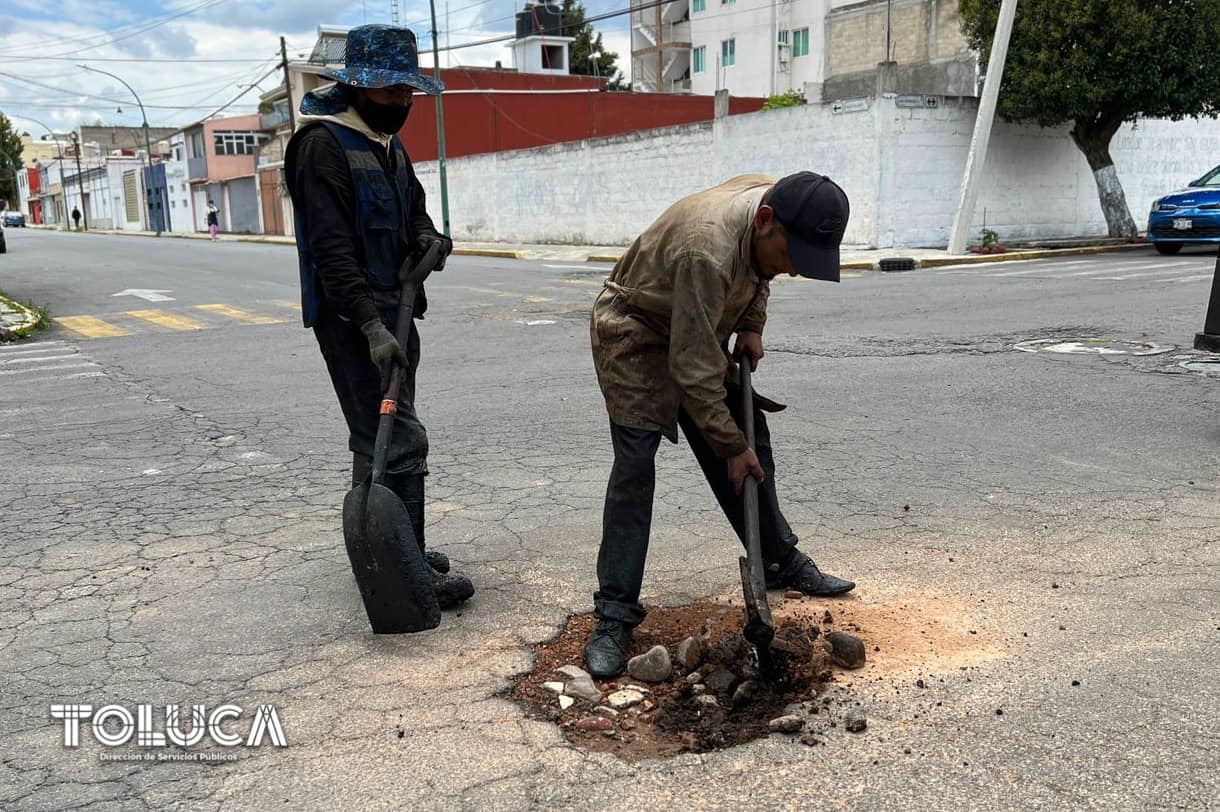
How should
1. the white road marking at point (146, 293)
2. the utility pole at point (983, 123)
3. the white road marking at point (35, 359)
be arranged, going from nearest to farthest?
the white road marking at point (35, 359)
the white road marking at point (146, 293)
the utility pole at point (983, 123)

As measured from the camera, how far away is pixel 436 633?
11.6ft

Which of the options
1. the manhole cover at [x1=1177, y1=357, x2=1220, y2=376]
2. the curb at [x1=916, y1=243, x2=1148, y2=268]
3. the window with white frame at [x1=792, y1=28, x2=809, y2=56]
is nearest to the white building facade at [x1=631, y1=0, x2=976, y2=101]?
the window with white frame at [x1=792, y1=28, x2=809, y2=56]

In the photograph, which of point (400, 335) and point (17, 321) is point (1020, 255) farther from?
point (400, 335)

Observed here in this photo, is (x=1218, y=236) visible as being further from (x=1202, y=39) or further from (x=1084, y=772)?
(x=1084, y=772)

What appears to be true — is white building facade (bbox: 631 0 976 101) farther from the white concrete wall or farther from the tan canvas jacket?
the tan canvas jacket

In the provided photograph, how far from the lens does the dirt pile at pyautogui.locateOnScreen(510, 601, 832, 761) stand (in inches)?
112

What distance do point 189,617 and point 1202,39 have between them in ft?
69.7

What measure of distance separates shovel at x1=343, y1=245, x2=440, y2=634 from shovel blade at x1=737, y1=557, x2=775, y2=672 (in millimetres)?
1108

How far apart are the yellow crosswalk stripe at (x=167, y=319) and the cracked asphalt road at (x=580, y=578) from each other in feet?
11.9

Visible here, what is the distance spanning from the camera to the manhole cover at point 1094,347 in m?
8.45

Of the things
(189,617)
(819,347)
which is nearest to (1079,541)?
(189,617)

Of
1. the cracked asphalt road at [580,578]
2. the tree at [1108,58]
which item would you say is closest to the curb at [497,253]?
the tree at [1108,58]

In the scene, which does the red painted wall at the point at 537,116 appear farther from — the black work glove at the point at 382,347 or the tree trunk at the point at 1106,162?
the black work glove at the point at 382,347

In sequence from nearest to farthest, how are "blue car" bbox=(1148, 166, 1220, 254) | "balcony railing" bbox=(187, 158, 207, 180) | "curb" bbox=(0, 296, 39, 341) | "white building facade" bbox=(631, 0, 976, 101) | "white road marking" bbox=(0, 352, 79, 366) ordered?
1. "white road marking" bbox=(0, 352, 79, 366)
2. "curb" bbox=(0, 296, 39, 341)
3. "blue car" bbox=(1148, 166, 1220, 254)
4. "white building facade" bbox=(631, 0, 976, 101)
5. "balcony railing" bbox=(187, 158, 207, 180)
